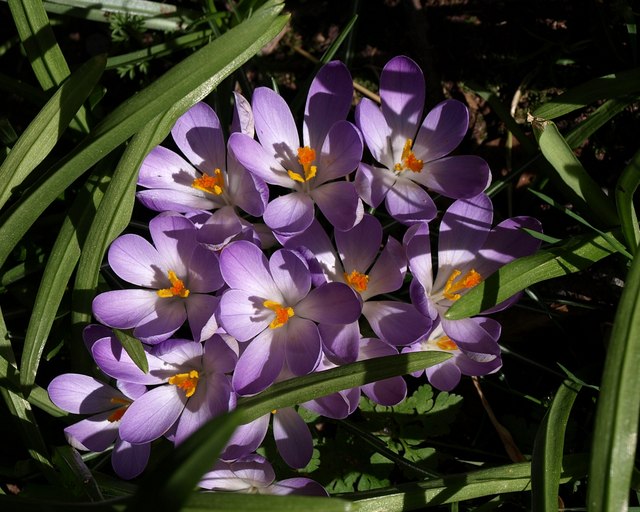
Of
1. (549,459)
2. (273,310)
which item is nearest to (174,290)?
(273,310)

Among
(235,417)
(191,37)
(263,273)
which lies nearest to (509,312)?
(263,273)

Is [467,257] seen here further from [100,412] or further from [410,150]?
[100,412]

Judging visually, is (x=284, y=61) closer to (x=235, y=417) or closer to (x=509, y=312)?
(x=509, y=312)

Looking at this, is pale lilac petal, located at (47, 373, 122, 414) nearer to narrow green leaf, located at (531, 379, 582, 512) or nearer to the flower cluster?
the flower cluster

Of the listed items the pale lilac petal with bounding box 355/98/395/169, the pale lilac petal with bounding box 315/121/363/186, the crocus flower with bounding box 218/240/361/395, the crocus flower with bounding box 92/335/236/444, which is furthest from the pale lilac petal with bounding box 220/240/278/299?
the pale lilac petal with bounding box 355/98/395/169

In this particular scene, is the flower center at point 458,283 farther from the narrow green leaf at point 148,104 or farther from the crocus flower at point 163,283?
the narrow green leaf at point 148,104

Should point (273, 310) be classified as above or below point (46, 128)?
below
